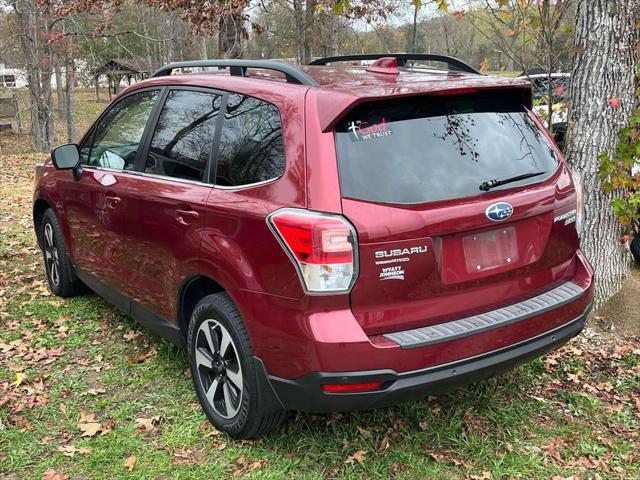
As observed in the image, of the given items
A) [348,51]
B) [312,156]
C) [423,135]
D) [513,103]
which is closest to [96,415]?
Result: [312,156]

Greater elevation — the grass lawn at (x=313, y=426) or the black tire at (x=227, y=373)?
the black tire at (x=227, y=373)

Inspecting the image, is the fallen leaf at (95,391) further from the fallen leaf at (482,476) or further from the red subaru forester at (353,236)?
the fallen leaf at (482,476)

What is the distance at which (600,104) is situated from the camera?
4344mm

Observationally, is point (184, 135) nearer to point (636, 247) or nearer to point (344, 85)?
point (344, 85)

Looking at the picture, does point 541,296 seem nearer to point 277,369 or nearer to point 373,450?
point 373,450

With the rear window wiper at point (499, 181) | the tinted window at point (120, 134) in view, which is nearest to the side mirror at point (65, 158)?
the tinted window at point (120, 134)

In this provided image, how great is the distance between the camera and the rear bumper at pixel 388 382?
2576 mm

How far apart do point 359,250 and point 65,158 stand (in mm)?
2713

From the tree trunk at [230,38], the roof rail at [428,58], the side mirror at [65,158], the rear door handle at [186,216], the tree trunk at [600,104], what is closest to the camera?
the rear door handle at [186,216]

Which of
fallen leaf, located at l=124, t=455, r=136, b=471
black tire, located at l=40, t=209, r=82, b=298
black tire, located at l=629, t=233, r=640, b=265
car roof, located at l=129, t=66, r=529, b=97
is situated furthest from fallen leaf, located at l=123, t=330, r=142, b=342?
black tire, located at l=629, t=233, r=640, b=265

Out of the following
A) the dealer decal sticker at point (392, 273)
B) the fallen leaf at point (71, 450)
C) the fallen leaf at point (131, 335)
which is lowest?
the fallen leaf at point (71, 450)

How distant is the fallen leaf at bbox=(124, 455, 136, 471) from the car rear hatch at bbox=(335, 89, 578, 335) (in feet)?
4.73

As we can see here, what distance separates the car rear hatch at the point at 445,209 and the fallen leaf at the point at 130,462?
1442mm

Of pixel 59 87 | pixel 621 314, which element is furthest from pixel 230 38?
pixel 59 87
